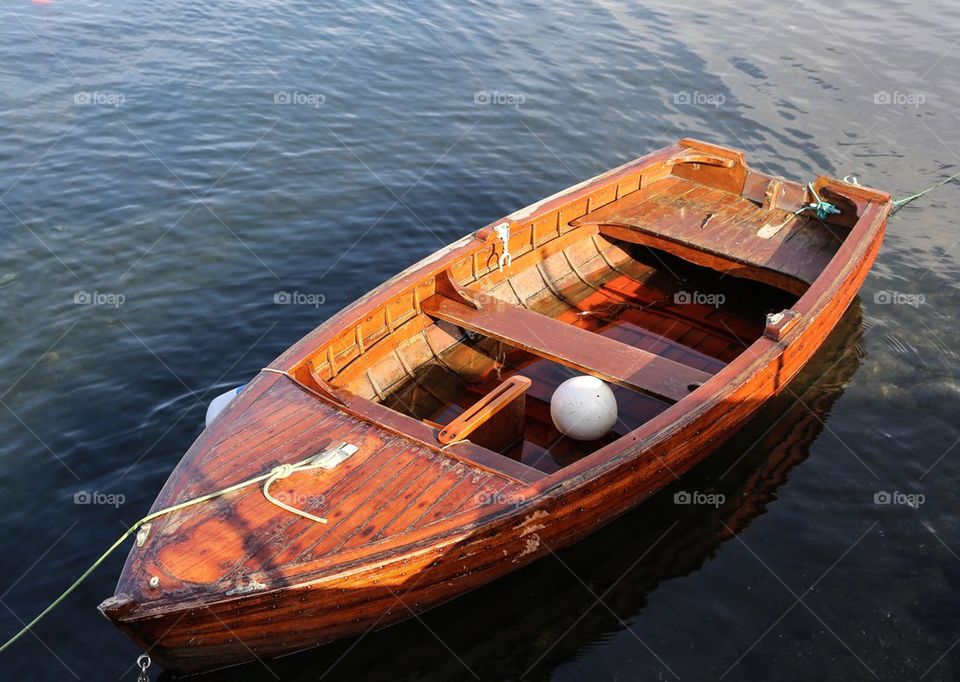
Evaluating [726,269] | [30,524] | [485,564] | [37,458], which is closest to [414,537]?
[485,564]

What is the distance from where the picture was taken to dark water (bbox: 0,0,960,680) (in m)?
7.72

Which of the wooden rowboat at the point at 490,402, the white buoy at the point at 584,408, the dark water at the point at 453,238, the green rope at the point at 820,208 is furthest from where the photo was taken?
the green rope at the point at 820,208

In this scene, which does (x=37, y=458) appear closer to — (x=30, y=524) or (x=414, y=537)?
(x=30, y=524)

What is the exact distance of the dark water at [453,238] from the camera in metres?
7.72

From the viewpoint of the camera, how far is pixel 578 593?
8000mm

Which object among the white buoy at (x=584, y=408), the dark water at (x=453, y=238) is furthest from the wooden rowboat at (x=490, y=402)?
the dark water at (x=453, y=238)

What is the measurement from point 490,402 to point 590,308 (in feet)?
11.3

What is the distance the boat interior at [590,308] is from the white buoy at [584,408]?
0.20 m

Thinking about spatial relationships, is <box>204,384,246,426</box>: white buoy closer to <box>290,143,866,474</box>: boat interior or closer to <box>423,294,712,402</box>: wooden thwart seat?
<box>290,143,866,474</box>: boat interior

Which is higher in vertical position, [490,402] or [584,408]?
[490,402]

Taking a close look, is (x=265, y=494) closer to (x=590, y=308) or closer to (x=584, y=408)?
(x=584, y=408)

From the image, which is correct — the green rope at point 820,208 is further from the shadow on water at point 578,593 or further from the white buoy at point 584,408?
the white buoy at point 584,408

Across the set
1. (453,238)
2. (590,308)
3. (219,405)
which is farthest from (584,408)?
(453,238)

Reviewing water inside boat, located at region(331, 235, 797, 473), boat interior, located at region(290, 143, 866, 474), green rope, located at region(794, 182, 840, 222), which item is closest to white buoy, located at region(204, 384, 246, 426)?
boat interior, located at region(290, 143, 866, 474)
